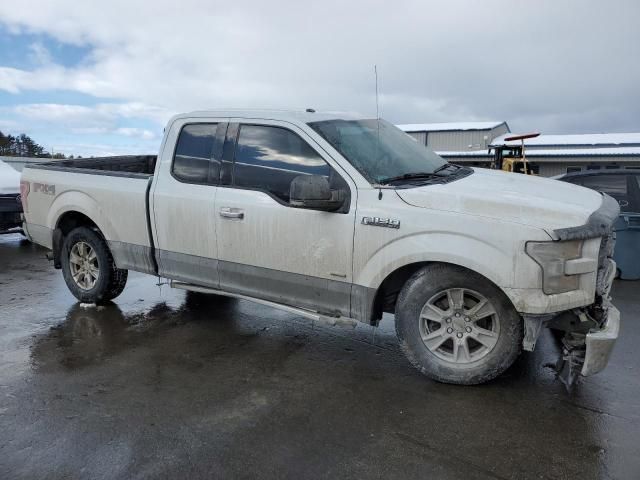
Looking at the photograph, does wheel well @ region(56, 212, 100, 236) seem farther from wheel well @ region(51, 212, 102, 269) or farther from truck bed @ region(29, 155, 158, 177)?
truck bed @ region(29, 155, 158, 177)

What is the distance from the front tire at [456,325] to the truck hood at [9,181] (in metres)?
8.28

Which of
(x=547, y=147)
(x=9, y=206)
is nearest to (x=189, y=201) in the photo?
(x=9, y=206)

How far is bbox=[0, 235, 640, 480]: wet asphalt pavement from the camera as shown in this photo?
2811 mm

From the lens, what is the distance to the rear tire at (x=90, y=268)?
5.57 m

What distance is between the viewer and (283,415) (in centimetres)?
333

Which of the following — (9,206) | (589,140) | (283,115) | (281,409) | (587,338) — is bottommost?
(281,409)

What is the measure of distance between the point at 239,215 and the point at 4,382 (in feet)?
7.10

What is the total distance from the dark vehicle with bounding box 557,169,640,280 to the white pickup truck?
10.6 ft

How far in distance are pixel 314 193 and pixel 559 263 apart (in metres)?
1.68

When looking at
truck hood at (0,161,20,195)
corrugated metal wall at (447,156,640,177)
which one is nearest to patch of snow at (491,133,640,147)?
corrugated metal wall at (447,156,640,177)

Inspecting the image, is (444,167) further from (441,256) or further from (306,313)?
(306,313)

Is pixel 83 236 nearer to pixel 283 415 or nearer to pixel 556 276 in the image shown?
pixel 283 415

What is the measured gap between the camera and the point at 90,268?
18.8 feet

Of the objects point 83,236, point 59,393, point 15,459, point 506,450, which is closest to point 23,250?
point 83,236
